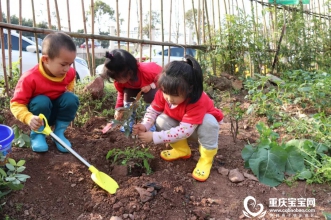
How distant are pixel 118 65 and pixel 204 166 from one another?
0.96m

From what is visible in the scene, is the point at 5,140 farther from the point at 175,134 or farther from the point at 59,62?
the point at 175,134

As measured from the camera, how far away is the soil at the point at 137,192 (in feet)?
5.22

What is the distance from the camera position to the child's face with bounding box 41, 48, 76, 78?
6.63 ft

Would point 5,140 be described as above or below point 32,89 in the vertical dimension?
below

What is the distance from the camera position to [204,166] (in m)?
1.98

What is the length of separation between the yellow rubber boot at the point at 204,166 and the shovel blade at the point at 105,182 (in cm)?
50

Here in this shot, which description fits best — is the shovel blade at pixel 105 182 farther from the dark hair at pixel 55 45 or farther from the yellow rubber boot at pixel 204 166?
the dark hair at pixel 55 45

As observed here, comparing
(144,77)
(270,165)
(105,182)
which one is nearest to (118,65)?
(144,77)

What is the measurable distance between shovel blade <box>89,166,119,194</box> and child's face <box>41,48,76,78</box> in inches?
28.4

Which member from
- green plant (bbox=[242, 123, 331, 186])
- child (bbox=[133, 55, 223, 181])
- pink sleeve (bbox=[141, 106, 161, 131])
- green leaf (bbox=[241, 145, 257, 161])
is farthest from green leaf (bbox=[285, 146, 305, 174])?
pink sleeve (bbox=[141, 106, 161, 131])

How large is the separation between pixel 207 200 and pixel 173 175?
270mm

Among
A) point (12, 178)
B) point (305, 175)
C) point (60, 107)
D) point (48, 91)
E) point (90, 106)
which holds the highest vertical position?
point (48, 91)

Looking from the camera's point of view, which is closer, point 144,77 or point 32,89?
point 32,89

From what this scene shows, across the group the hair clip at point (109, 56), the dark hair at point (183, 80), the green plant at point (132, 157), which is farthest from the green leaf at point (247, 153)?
the hair clip at point (109, 56)
